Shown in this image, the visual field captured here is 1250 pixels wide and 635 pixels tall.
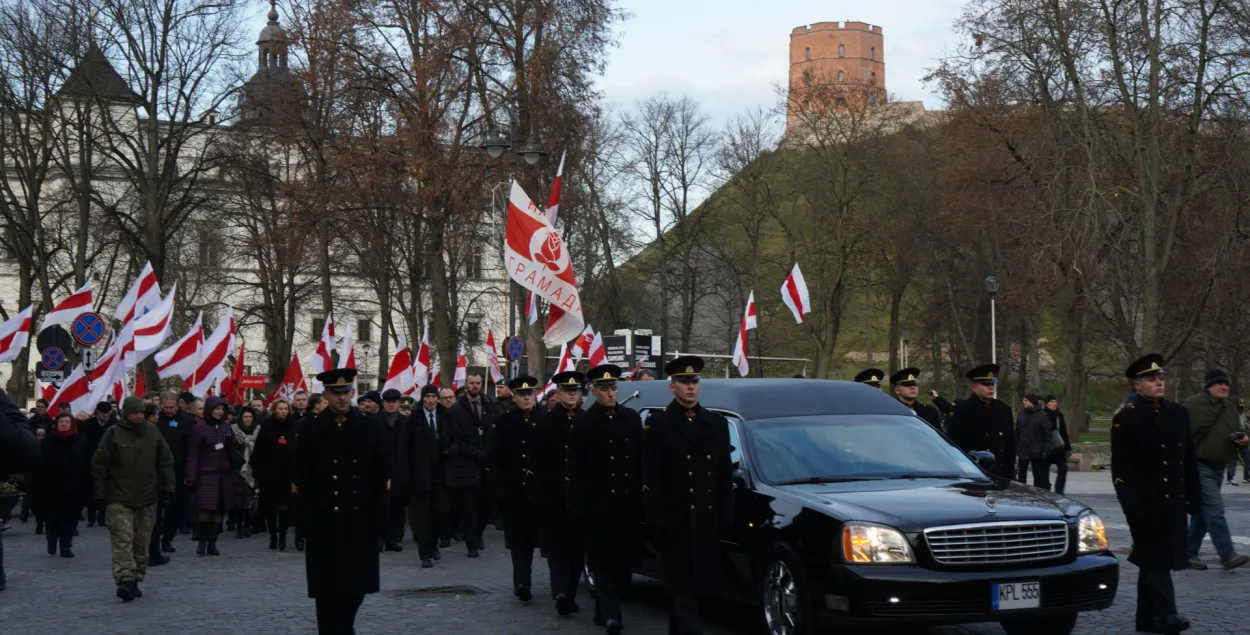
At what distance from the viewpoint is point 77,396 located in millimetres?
22203

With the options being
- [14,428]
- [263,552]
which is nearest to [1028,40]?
[263,552]

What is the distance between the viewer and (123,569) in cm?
1345

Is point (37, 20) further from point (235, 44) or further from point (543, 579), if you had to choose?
point (543, 579)

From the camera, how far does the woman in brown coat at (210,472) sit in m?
18.3

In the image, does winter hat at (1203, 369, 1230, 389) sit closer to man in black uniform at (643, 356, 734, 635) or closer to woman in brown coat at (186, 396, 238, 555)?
man in black uniform at (643, 356, 734, 635)

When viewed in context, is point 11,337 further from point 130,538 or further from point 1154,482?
point 1154,482

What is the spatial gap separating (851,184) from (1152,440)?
Result: 47304mm

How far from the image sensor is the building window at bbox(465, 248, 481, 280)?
137ft

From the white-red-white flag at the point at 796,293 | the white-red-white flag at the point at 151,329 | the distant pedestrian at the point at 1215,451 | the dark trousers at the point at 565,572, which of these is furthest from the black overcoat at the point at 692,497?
the white-red-white flag at the point at 796,293

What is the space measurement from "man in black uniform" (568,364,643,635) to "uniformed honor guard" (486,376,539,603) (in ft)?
3.42

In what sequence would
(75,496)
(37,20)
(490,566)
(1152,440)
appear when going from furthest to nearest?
(37,20), (75,496), (490,566), (1152,440)

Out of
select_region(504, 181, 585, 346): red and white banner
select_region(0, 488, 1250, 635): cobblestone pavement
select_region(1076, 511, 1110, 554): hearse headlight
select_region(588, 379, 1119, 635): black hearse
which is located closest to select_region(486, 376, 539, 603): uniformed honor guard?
select_region(0, 488, 1250, 635): cobblestone pavement

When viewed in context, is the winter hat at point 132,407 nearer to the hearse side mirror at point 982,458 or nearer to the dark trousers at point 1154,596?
the hearse side mirror at point 982,458

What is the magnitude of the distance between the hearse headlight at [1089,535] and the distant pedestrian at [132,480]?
8369mm
